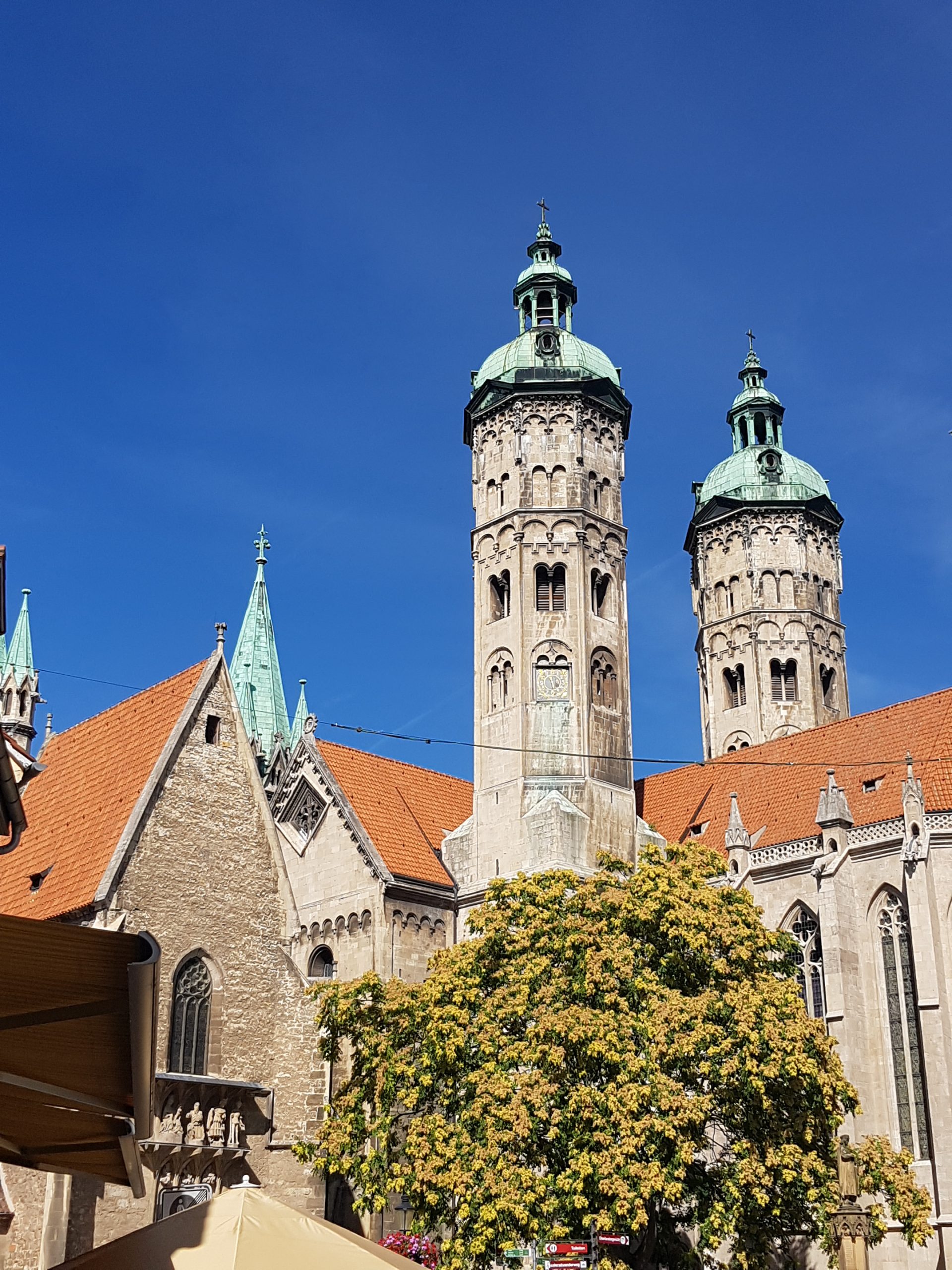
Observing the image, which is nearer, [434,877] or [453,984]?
[453,984]

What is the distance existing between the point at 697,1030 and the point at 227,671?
12.7 metres

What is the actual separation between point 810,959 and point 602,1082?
13899 mm

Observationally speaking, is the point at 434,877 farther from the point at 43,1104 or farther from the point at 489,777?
the point at 43,1104

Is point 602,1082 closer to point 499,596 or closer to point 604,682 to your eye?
point 604,682

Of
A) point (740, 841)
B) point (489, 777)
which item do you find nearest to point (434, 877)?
point (489, 777)

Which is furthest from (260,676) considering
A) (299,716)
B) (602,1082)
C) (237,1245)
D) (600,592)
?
(237,1245)

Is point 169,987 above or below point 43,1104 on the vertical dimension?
above

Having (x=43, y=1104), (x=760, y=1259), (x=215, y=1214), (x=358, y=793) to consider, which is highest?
(x=358, y=793)

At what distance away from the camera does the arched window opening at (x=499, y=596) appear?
41375 mm

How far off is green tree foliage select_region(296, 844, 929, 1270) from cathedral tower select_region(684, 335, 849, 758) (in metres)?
28.2

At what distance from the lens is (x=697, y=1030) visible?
76.8ft

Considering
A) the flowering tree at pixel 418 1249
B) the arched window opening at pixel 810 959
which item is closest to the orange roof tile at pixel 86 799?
the flowering tree at pixel 418 1249

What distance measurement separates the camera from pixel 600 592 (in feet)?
136

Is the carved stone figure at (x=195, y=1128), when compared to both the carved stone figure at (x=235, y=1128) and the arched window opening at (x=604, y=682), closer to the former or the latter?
the carved stone figure at (x=235, y=1128)
